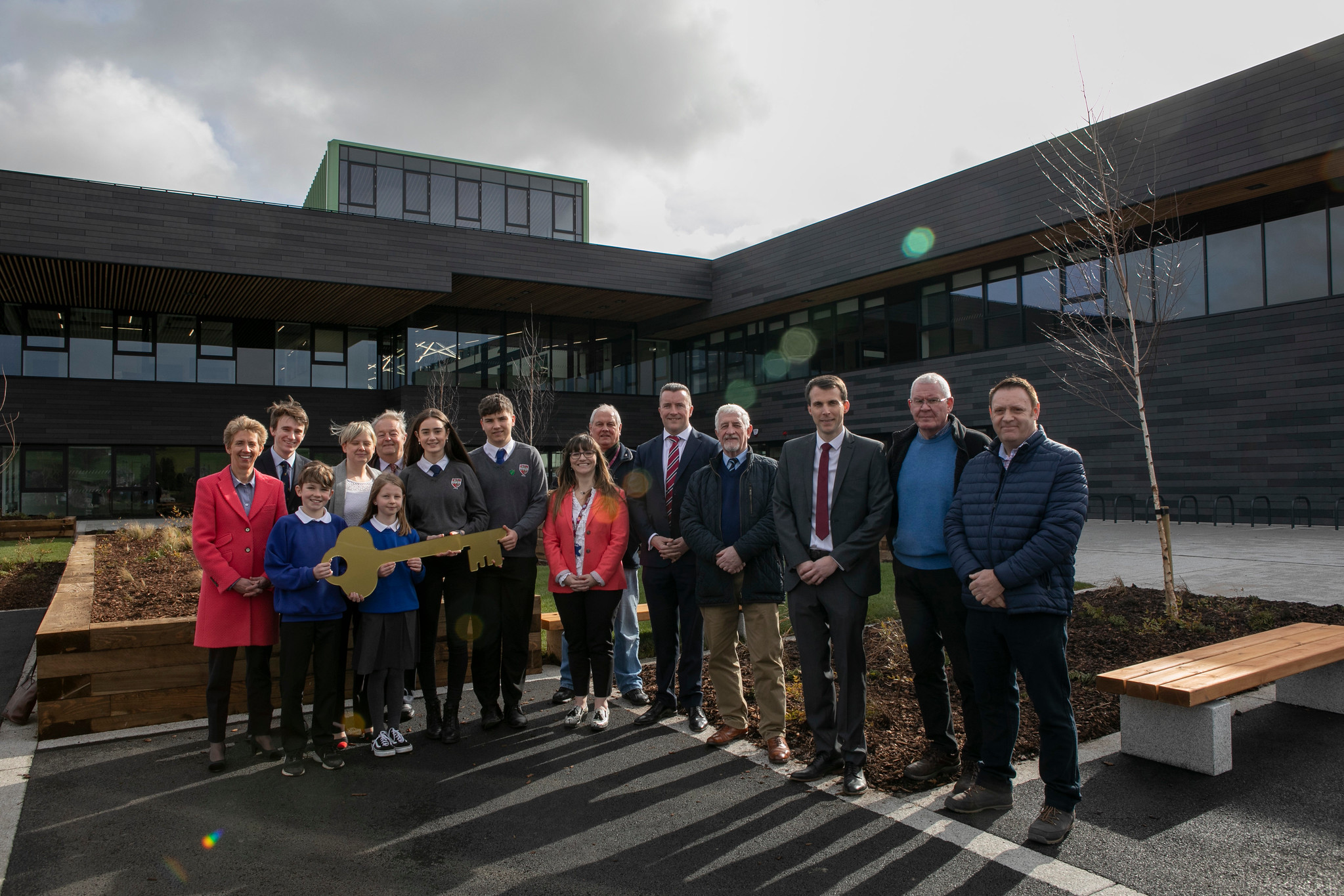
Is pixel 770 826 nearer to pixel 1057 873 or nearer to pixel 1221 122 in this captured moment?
pixel 1057 873

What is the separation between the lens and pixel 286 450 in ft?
16.8

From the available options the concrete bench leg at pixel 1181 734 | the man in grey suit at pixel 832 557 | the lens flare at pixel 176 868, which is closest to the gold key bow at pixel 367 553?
the lens flare at pixel 176 868

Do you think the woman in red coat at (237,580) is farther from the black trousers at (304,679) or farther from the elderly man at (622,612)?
the elderly man at (622,612)

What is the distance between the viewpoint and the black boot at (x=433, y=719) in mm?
4871

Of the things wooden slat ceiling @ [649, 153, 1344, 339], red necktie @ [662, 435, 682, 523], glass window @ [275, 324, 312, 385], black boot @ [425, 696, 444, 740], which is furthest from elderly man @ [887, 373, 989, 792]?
glass window @ [275, 324, 312, 385]

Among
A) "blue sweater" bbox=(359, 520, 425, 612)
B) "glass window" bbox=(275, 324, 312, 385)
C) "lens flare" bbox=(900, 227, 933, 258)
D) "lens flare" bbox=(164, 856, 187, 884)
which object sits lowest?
"lens flare" bbox=(164, 856, 187, 884)

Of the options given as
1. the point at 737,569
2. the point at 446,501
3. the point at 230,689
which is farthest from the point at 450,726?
the point at 737,569

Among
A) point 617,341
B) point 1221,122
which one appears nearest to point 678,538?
point 1221,122

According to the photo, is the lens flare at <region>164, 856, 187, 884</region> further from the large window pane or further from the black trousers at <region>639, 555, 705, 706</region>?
the large window pane

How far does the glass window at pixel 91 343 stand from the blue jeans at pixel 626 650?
22.9 m

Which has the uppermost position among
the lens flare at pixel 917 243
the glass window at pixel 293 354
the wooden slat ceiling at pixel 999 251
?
the lens flare at pixel 917 243

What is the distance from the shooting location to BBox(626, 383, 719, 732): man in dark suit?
5.17m

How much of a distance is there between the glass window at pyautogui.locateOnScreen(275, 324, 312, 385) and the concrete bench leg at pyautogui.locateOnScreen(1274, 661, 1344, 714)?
24.9m

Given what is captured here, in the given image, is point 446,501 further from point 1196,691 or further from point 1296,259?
point 1296,259
